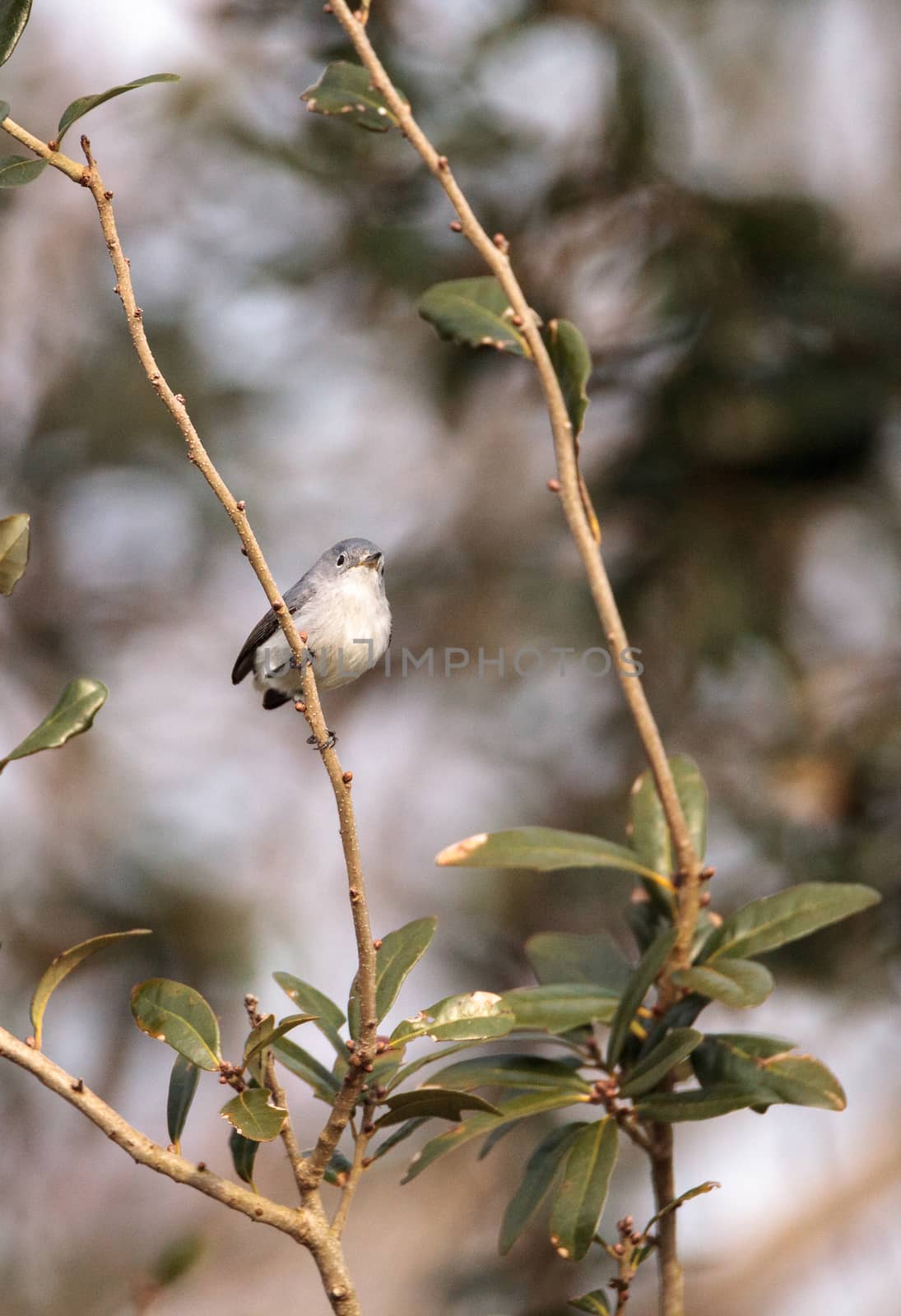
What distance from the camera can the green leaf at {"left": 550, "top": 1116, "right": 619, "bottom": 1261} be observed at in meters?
1.40

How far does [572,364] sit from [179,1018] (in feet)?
2.71

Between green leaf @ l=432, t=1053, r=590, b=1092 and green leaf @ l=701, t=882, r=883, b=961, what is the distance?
23 cm

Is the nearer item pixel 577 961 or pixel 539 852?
pixel 539 852

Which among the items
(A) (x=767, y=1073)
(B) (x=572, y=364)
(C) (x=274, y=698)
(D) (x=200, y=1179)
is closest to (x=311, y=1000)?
(D) (x=200, y=1179)

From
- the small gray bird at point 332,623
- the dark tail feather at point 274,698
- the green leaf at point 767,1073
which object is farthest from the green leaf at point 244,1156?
the dark tail feather at point 274,698

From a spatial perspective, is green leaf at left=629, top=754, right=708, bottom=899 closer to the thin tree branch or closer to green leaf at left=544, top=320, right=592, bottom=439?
green leaf at left=544, top=320, right=592, bottom=439

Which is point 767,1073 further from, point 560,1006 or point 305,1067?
point 305,1067

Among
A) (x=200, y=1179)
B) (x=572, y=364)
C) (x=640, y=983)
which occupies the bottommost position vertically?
(x=200, y=1179)

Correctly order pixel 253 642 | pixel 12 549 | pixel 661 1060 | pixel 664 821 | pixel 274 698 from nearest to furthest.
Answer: pixel 12 549, pixel 661 1060, pixel 664 821, pixel 253 642, pixel 274 698

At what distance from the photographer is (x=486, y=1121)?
4.90 feet

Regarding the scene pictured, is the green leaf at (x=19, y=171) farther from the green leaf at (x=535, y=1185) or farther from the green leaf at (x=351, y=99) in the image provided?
the green leaf at (x=535, y=1185)

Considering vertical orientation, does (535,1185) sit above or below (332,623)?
below

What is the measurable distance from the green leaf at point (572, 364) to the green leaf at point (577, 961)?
771mm

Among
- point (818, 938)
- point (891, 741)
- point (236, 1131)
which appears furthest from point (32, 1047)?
point (891, 741)
